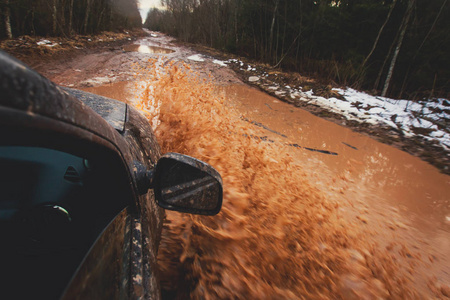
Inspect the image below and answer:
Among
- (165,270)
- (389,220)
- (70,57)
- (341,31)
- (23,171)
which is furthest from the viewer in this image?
(341,31)

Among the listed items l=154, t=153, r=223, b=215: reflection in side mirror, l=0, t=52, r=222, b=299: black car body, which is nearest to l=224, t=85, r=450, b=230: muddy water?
l=154, t=153, r=223, b=215: reflection in side mirror

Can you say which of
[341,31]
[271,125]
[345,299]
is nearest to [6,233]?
[345,299]

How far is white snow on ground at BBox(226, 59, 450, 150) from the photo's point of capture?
5.80m

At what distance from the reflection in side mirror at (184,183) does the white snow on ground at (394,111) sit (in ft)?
22.3

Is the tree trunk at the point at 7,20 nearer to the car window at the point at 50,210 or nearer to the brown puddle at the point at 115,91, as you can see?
the brown puddle at the point at 115,91

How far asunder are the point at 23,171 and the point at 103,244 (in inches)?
21.3

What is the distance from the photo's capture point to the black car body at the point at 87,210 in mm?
711

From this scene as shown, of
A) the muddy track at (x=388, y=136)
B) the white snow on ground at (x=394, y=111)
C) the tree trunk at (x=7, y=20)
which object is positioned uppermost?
the tree trunk at (x=7, y=20)

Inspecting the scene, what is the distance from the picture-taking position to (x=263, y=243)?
1.84m

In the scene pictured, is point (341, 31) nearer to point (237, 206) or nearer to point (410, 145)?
point (410, 145)

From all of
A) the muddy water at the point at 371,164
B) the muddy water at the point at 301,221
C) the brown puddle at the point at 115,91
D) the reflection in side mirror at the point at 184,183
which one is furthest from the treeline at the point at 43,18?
the reflection in side mirror at the point at 184,183

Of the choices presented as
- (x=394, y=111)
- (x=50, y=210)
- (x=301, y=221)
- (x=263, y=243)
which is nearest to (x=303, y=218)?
(x=301, y=221)

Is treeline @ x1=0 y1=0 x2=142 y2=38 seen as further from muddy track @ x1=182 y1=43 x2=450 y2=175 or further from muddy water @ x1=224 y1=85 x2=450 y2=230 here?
muddy track @ x1=182 y1=43 x2=450 y2=175

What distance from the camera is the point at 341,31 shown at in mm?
10484
